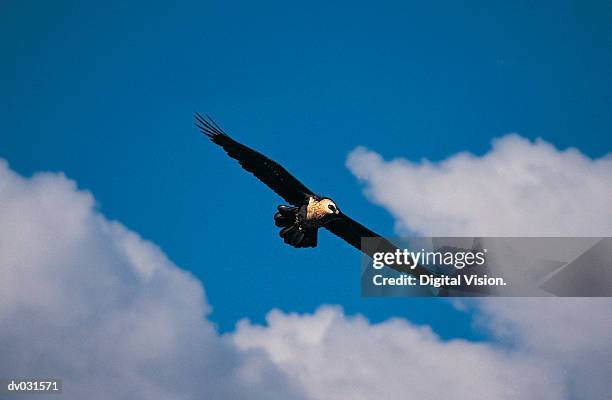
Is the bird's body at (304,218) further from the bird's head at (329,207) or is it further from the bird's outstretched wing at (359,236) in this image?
the bird's outstretched wing at (359,236)

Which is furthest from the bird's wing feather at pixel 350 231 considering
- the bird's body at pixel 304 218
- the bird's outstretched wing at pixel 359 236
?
the bird's body at pixel 304 218

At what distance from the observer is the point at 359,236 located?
133 feet

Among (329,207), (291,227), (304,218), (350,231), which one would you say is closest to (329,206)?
(329,207)

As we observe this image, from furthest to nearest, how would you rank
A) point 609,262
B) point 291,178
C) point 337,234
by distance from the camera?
point 609,262
point 337,234
point 291,178

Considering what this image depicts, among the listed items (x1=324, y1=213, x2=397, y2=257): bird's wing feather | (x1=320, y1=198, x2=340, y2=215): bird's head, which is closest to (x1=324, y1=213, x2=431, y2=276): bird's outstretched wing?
(x1=324, y1=213, x2=397, y2=257): bird's wing feather

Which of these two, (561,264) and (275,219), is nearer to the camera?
(275,219)

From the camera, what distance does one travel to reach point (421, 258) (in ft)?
135

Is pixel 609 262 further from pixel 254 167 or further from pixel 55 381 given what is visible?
pixel 55 381

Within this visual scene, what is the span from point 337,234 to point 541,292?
6776 millimetres

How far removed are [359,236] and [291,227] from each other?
270 cm

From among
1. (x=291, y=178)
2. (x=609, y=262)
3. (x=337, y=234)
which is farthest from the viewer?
(x=609, y=262)

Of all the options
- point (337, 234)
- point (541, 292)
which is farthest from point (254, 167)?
point (541, 292)

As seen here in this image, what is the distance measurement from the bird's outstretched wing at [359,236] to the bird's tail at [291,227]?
149 centimetres

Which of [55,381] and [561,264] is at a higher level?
[561,264]
